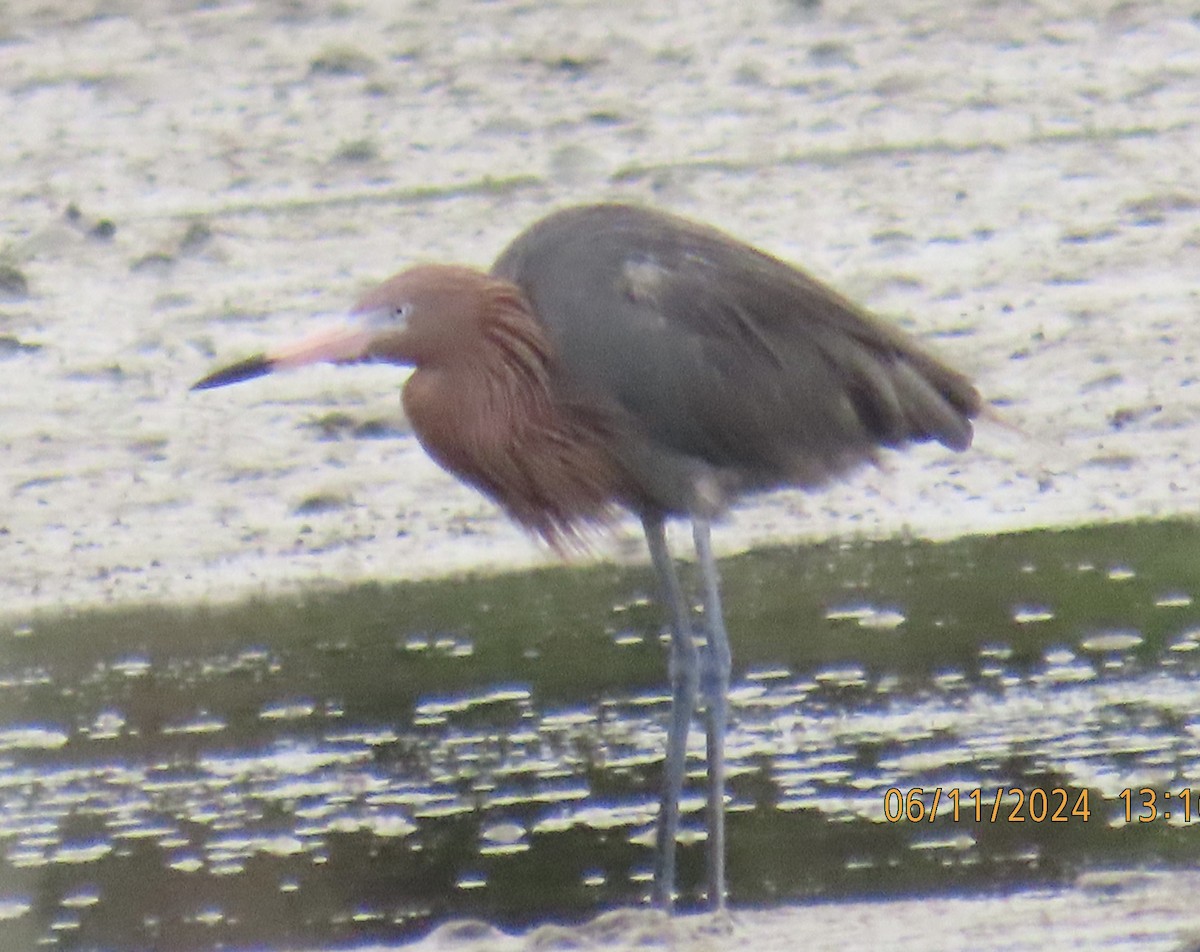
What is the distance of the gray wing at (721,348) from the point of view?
573cm

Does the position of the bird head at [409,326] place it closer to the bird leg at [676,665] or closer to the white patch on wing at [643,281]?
the white patch on wing at [643,281]

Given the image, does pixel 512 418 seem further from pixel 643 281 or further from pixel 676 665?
pixel 676 665

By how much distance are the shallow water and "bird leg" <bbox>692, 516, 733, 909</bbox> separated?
9 centimetres

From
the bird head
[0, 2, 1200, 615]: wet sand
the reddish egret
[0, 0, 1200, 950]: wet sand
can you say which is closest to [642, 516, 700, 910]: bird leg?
the reddish egret

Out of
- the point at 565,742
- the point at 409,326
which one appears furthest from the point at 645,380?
the point at 565,742

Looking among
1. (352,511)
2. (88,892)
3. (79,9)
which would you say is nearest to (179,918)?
(88,892)

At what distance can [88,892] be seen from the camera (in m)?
5.54
